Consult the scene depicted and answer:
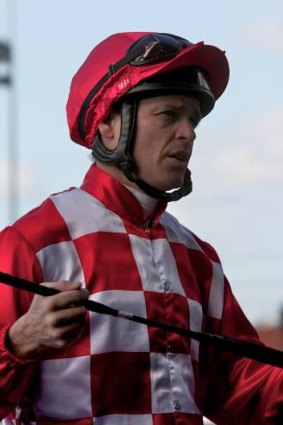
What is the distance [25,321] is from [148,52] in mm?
1069

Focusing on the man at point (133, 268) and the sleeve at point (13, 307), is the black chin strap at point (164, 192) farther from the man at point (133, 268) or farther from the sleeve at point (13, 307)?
the sleeve at point (13, 307)

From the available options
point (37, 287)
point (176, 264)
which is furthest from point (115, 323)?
point (37, 287)

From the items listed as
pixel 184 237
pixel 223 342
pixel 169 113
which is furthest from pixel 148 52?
pixel 223 342

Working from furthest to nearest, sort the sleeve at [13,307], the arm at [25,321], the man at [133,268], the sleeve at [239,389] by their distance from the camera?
the sleeve at [239,389], the man at [133,268], the sleeve at [13,307], the arm at [25,321]

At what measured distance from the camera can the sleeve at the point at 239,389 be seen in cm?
491

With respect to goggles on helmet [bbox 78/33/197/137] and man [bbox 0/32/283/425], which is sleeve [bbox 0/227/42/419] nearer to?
man [bbox 0/32/283/425]

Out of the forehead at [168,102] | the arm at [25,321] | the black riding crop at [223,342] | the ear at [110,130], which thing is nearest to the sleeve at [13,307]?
the arm at [25,321]

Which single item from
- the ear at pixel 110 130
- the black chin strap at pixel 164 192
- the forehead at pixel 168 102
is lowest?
the black chin strap at pixel 164 192

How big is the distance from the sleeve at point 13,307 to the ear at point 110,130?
46 cm

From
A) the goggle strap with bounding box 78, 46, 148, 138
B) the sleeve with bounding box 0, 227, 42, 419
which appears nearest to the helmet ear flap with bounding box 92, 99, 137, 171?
the goggle strap with bounding box 78, 46, 148, 138

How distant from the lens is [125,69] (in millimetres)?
4766

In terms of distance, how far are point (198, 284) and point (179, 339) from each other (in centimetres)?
30

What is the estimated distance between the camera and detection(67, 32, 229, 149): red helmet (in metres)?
4.73

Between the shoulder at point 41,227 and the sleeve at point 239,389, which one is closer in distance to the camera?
the shoulder at point 41,227
